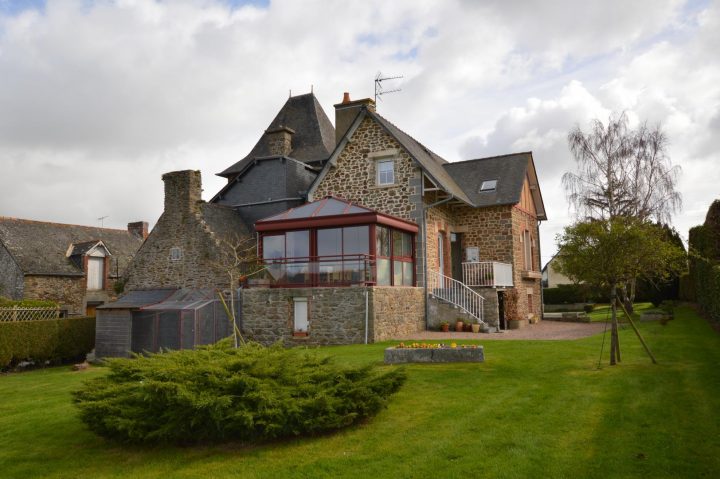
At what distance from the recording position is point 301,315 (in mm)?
17406

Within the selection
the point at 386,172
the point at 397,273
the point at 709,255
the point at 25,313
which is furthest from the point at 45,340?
the point at 709,255

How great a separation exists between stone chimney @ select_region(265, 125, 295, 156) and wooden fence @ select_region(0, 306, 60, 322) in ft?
37.0

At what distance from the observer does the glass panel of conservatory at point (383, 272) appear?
17.3 meters

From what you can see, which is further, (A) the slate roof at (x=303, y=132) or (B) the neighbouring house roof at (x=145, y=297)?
(A) the slate roof at (x=303, y=132)

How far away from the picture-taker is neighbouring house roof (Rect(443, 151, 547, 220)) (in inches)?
863

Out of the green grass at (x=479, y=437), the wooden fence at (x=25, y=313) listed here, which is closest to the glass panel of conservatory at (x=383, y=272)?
the green grass at (x=479, y=437)

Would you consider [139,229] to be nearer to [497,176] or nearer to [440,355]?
[497,176]

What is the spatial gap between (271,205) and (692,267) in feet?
56.7

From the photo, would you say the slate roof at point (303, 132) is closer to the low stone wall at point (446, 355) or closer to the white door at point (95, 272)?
the white door at point (95, 272)

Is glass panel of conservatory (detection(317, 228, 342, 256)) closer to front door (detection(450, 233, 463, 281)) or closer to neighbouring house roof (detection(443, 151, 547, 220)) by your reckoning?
front door (detection(450, 233, 463, 281))

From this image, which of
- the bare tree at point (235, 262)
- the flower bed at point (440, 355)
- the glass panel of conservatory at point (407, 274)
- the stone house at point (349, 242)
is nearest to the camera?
the flower bed at point (440, 355)

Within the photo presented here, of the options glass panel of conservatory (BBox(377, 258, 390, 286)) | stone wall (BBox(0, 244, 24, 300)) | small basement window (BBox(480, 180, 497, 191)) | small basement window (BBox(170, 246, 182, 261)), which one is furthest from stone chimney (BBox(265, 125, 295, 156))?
stone wall (BBox(0, 244, 24, 300))

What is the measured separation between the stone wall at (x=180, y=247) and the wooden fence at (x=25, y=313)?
2.79 metres

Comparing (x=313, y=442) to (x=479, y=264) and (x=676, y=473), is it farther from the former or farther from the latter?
(x=479, y=264)
